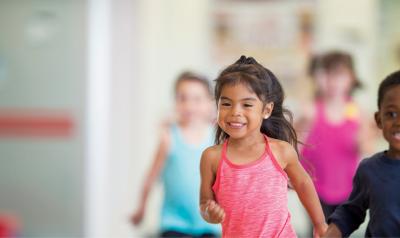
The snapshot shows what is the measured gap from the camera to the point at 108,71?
128 inches

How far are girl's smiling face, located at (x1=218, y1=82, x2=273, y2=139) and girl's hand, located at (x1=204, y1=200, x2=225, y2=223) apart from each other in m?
0.10

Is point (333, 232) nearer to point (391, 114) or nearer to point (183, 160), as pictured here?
point (391, 114)

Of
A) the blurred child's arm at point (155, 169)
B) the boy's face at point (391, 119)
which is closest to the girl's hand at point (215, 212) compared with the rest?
the boy's face at point (391, 119)

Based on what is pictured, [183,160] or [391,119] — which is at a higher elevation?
[391,119]

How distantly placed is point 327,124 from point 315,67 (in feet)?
0.57

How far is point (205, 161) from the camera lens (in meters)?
0.98

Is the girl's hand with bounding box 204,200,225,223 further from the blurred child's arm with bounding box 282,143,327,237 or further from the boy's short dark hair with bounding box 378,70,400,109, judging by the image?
→ the boy's short dark hair with bounding box 378,70,400,109

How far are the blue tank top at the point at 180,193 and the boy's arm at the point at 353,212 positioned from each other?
0.59 meters

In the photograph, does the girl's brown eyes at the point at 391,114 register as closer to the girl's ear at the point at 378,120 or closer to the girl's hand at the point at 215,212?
the girl's ear at the point at 378,120

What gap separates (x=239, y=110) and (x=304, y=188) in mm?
147

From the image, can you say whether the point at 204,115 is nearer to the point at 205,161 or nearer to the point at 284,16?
the point at 205,161

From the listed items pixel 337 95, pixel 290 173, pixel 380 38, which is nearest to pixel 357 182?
pixel 290 173

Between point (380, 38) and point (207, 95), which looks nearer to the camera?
point (207, 95)

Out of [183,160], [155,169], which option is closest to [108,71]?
[155,169]
